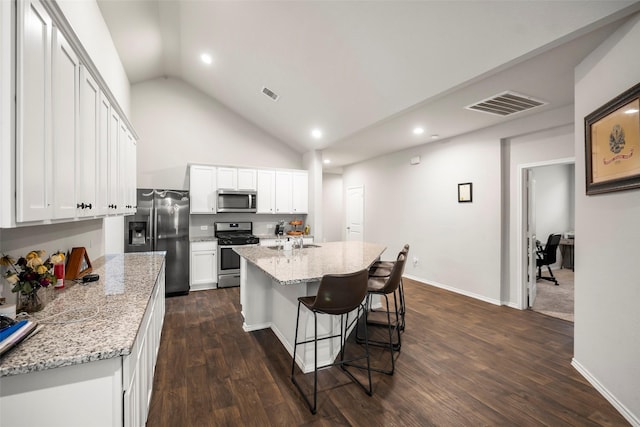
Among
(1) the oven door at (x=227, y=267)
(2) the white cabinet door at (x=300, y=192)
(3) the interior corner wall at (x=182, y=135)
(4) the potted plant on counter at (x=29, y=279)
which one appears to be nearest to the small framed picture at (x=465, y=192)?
(2) the white cabinet door at (x=300, y=192)

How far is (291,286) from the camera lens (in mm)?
2664

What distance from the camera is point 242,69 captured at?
4523 millimetres

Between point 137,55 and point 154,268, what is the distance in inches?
142

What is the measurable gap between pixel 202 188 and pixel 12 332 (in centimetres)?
439

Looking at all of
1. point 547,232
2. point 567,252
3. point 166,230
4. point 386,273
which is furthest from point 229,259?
point 567,252

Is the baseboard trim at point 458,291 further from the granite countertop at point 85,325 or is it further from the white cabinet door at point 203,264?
the granite countertop at point 85,325

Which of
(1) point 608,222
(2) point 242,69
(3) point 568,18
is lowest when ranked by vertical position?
(1) point 608,222

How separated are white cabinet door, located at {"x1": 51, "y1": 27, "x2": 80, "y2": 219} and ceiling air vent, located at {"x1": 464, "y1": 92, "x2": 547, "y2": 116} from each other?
3737mm

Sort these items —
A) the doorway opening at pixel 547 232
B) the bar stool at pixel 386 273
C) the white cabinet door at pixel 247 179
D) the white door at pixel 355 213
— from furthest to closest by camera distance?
the white door at pixel 355 213 < the white cabinet door at pixel 247 179 < the doorway opening at pixel 547 232 < the bar stool at pixel 386 273

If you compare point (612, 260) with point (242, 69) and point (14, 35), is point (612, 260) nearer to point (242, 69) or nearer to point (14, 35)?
point (14, 35)

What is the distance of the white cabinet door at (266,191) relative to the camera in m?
5.84

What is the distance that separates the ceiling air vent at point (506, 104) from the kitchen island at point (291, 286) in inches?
85.2

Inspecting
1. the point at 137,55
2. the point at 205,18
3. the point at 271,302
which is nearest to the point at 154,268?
the point at 271,302

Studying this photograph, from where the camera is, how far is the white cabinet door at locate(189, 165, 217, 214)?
5.28 metres
